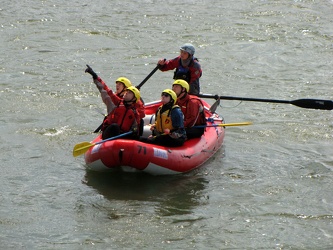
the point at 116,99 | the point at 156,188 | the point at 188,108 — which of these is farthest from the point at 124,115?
the point at 156,188

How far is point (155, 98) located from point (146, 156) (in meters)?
4.34

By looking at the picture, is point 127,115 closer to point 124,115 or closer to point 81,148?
point 124,115

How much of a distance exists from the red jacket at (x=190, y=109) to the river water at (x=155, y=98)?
2.26 ft

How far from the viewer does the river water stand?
28.2 feet

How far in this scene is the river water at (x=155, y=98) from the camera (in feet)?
28.2

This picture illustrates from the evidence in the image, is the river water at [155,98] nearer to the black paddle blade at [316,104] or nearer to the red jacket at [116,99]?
the black paddle blade at [316,104]

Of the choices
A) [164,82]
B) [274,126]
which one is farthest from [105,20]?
[274,126]

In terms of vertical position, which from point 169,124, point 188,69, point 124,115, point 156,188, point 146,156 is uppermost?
point 188,69

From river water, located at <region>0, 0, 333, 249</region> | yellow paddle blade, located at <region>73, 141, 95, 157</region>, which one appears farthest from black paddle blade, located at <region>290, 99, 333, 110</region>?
yellow paddle blade, located at <region>73, 141, 95, 157</region>

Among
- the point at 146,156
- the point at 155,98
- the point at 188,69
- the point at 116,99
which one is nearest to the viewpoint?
the point at 146,156

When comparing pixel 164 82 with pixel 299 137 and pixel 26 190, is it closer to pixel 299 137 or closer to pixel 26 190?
pixel 299 137

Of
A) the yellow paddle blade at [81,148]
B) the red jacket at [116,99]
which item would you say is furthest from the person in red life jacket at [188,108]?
the yellow paddle blade at [81,148]

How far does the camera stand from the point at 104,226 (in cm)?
851

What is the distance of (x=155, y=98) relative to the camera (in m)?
13.7
